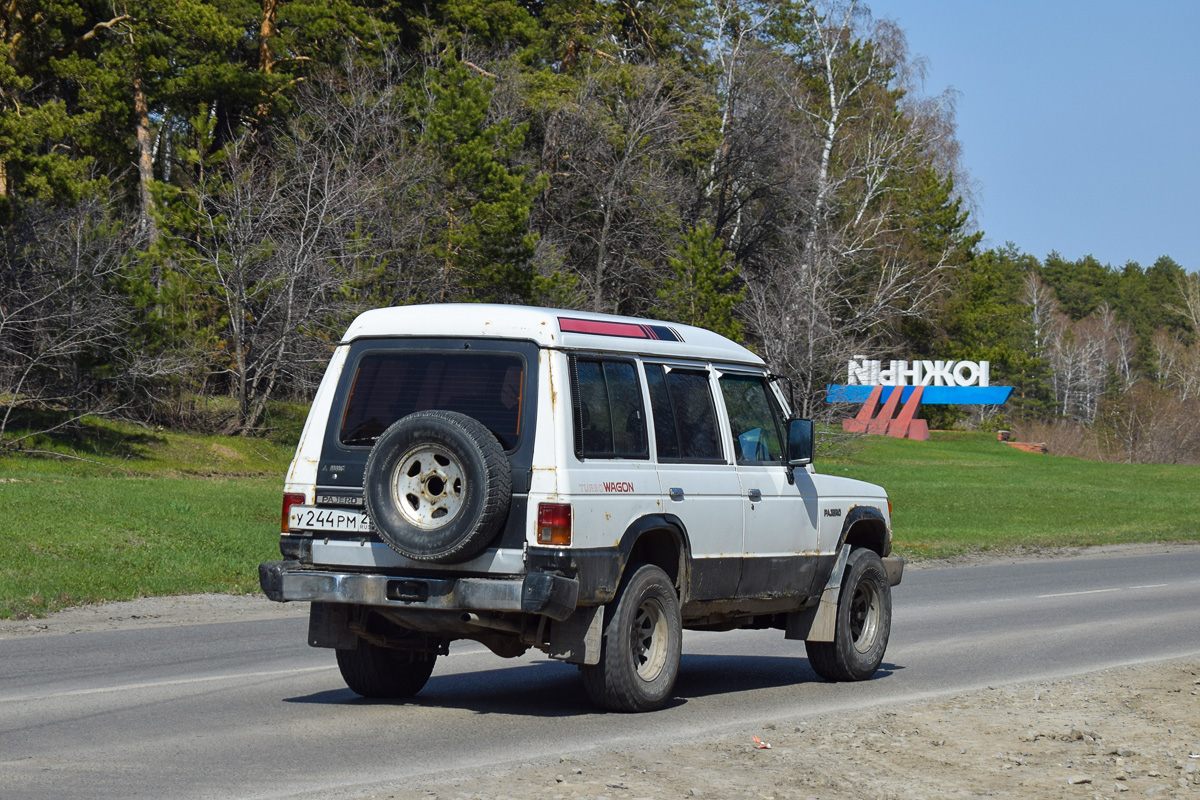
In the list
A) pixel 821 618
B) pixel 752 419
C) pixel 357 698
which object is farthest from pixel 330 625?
pixel 821 618

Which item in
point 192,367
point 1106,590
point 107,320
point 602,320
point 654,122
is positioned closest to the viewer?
point 602,320

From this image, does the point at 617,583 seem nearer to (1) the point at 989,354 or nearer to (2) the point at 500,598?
(2) the point at 500,598

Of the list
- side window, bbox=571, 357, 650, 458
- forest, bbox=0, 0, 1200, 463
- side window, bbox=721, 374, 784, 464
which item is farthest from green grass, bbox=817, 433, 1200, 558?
side window, bbox=571, 357, 650, 458

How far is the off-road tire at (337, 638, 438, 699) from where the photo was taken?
8812mm

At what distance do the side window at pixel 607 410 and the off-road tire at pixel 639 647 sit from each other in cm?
74

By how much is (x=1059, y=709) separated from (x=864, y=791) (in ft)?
9.74

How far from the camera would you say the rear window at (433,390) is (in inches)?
313

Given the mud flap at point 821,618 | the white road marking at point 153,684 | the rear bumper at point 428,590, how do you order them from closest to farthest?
the rear bumper at point 428,590 < the white road marking at point 153,684 < the mud flap at point 821,618

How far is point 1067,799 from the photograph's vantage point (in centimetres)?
643

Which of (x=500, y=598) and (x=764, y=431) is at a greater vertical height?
(x=764, y=431)

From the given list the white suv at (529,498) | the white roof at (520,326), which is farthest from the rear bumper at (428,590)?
the white roof at (520,326)

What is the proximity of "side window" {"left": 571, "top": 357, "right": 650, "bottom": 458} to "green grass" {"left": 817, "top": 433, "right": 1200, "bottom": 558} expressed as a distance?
16491mm

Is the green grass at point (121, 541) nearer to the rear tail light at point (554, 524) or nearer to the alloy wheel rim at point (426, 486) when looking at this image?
the alloy wheel rim at point (426, 486)

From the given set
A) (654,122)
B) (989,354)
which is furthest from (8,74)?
(989,354)
